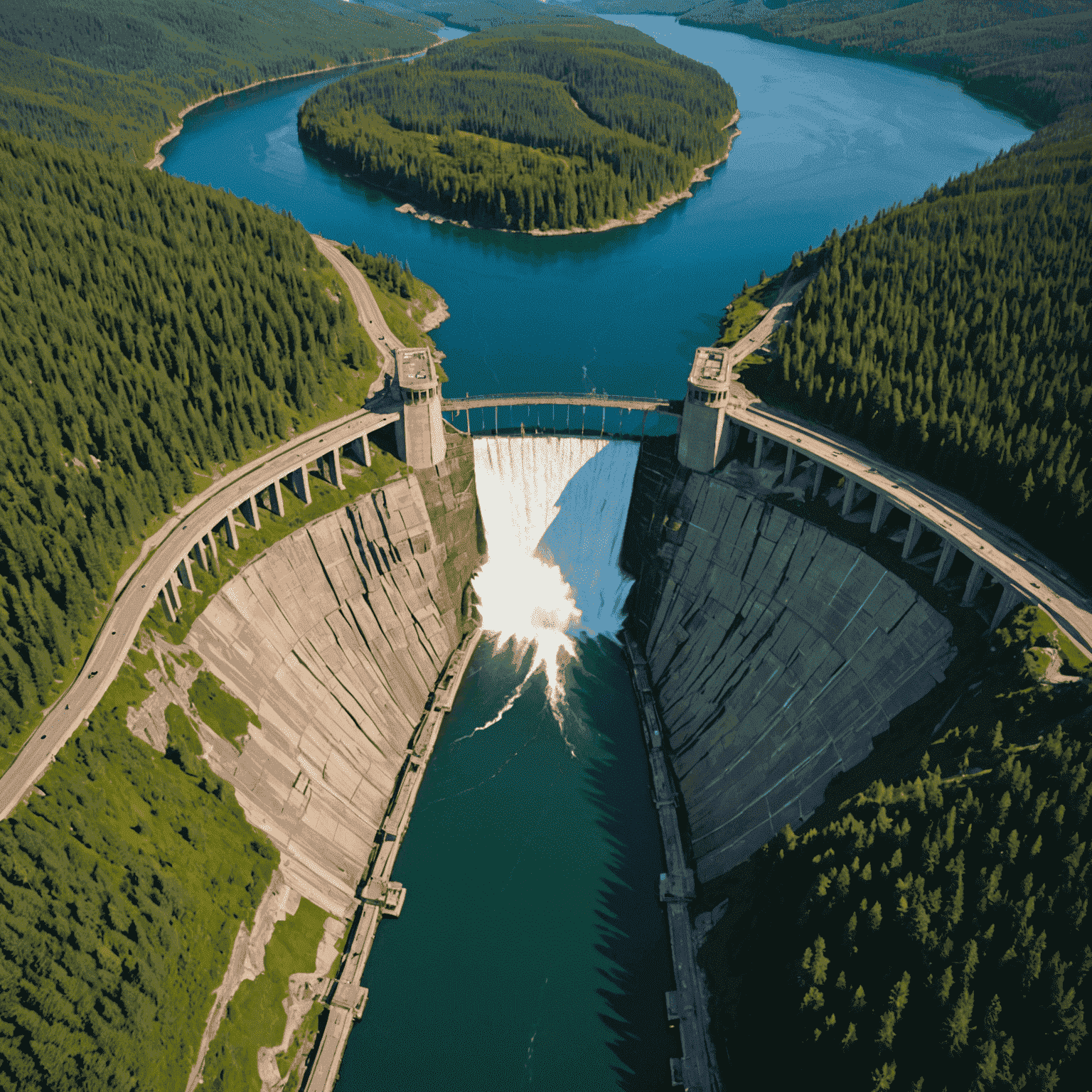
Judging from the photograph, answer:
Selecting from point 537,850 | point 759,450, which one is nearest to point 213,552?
point 537,850

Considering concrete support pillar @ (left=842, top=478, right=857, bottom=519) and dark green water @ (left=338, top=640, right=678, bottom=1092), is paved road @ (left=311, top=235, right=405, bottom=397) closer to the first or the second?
dark green water @ (left=338, top=640, right=678, bottom=1092)

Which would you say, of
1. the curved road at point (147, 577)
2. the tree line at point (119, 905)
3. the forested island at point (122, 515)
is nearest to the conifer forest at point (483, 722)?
the tree line at point (119, 905)

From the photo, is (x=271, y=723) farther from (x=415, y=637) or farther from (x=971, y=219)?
(x=971, y=219)

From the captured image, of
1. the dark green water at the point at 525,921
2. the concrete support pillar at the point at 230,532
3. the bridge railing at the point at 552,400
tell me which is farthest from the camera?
the bridge railing at the point at 552,400

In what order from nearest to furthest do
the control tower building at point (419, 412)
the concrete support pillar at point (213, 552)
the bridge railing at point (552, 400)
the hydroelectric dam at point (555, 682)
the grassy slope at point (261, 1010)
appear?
the grassy slope at point (261, 1010), the hydroelectric dam at point (555, 682), the concrete support pillar at point (213, 552), the control tower building at point (419, 412), the bridge railing at point (552, 400)

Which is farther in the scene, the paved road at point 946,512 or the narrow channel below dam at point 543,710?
the paved road at point 946,512

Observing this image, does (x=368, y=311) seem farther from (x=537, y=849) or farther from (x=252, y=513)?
(x=537, y=849)

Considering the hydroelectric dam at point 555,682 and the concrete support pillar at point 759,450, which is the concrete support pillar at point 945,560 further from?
the concrete support pillar at point 759,450

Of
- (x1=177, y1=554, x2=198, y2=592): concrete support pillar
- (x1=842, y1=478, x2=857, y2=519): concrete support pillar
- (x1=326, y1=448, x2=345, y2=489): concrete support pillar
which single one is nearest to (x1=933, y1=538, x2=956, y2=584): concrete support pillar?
(x1=842, y1=478, x2=857, y2=519): concrete support pillar
